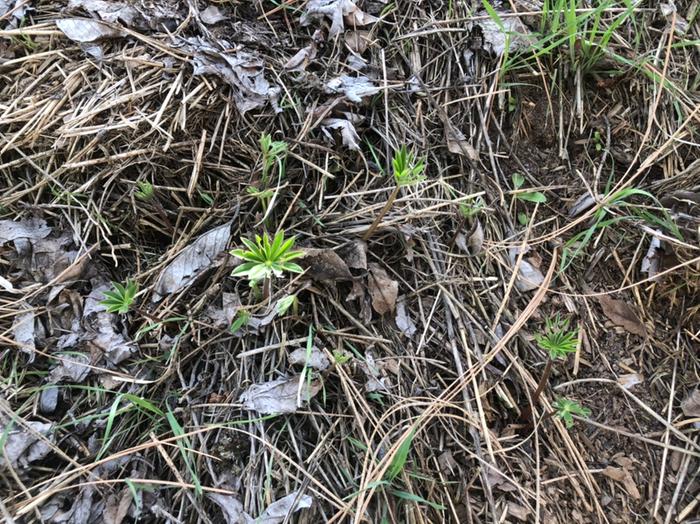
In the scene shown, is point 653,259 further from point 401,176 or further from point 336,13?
point 336,13

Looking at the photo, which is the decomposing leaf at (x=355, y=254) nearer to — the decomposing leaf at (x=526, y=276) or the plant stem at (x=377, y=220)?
the plant stem at (x=377, y=220)

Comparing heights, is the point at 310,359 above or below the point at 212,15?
below

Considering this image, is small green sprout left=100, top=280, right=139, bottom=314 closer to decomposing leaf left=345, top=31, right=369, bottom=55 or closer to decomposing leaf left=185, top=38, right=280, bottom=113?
decomposing leaf left=185, top=38, right=280, bottom=113

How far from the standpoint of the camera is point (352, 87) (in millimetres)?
1696

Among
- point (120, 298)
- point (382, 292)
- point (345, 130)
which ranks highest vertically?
point (345, 130)

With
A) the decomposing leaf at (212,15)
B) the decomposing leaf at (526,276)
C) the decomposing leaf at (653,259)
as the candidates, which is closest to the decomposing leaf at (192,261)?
the decomposing leaf at (212,15)

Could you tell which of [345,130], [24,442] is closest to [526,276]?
[345,130]

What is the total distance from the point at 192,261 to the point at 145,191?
264 millimetres

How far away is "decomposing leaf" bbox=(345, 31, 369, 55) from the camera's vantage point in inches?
70.2

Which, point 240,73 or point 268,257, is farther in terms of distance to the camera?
point 240,73

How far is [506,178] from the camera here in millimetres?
1784

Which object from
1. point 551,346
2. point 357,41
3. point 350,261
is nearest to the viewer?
point 551,346

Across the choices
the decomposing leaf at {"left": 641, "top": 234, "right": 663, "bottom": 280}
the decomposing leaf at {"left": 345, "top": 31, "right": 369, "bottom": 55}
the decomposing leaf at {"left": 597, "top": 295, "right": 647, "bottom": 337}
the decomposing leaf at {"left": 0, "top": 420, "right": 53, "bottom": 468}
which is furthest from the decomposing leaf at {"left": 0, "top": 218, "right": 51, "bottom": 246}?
the decomposing leaf at {"left": 641, "top": 234, "right": 663, "bottom": 280}

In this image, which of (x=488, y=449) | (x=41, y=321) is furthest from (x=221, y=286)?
(x=488, y=449)
